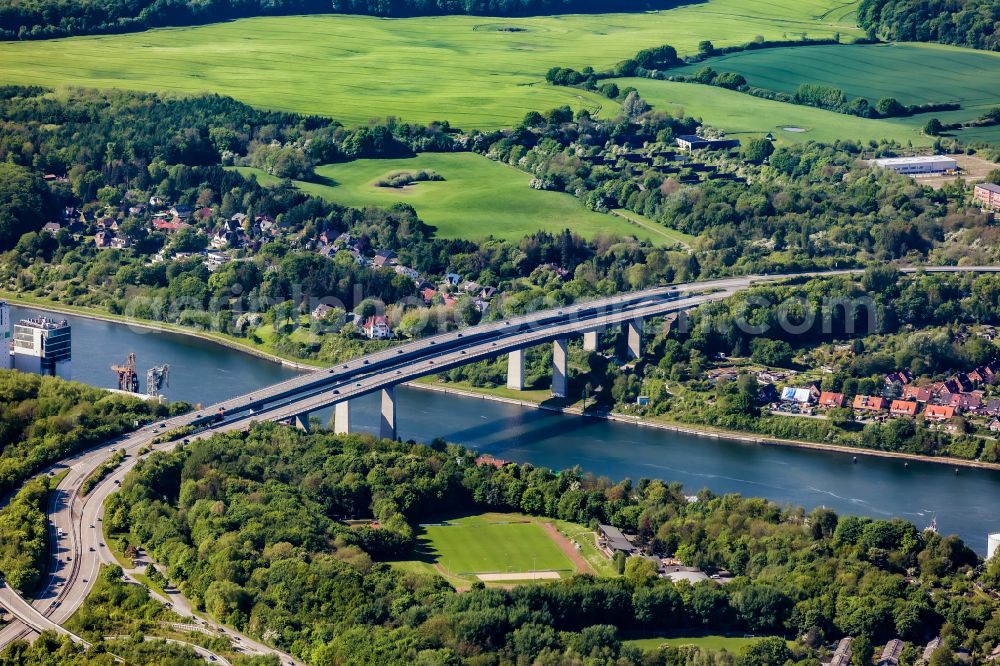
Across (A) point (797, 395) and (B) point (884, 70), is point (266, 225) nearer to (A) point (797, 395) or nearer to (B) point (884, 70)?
(A) point (797, 395)

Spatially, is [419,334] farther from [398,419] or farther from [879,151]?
[879,151]

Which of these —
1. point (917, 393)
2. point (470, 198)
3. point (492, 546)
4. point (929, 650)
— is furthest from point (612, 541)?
point (470, 198)

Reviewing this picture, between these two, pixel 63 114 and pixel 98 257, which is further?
pixel 63 114

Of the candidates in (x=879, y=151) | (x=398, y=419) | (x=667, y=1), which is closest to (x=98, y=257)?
(x=398, y=419)

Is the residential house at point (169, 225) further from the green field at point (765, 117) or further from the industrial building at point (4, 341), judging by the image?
the green field at point (765, 117)

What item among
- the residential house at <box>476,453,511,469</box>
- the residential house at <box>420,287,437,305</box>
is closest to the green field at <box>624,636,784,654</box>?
the residential house at <box>476,453,511,469</box>
